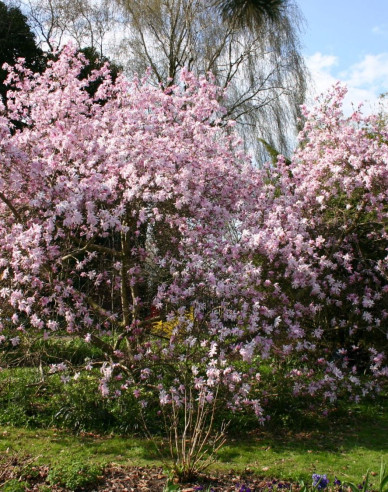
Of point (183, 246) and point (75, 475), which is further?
point (183, 246)

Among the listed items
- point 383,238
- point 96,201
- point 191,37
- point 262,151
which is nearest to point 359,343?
point 383,238

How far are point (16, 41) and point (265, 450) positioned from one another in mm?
13865

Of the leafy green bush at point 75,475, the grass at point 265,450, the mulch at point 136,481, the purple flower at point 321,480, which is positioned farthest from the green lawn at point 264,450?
the purple flower at point 321,480

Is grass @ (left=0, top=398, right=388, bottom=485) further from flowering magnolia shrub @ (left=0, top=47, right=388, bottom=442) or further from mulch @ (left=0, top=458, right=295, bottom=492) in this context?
flowering magnolia shrub @ (left=0, top=47, right=388, bottom=442)

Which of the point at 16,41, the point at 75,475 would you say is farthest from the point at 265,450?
the point at 16,41

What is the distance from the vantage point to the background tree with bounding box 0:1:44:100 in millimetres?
14742

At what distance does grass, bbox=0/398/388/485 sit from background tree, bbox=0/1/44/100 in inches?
476

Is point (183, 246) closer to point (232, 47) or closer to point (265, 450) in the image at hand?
point (265, 450)

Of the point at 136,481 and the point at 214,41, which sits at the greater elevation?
the point at 214,41

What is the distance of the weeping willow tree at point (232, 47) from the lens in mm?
15898

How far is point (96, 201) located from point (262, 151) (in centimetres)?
995

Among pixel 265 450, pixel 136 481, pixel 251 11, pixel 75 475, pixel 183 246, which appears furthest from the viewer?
pixel 251 11

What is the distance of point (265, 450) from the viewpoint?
16.6ft

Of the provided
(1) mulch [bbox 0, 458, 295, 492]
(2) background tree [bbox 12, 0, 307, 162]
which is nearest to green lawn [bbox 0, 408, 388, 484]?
(1) mulch [bbox 0, 458, 295, 492]
